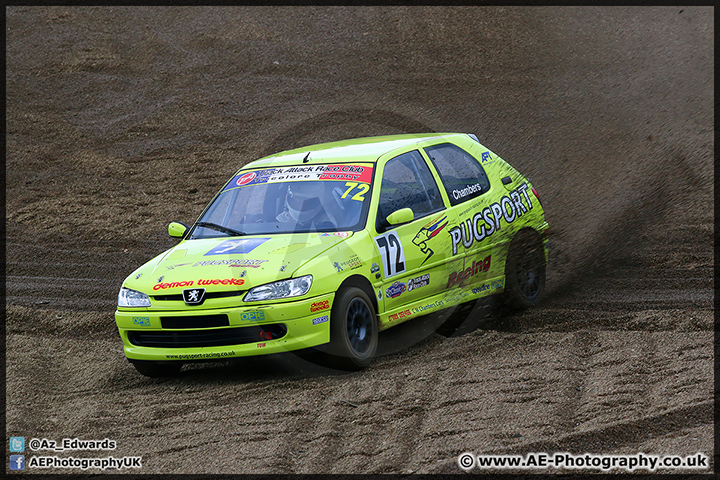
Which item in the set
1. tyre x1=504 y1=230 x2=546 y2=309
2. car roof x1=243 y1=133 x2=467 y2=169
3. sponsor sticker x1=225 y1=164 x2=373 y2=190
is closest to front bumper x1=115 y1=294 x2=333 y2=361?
sponsor sticker x1=225 y1=164 x2=373 y2=190

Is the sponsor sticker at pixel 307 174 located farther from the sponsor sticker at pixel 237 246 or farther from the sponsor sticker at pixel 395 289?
the sponsor sticker at pixel 395 289

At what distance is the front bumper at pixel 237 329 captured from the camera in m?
5.71

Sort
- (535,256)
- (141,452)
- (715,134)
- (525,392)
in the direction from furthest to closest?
(715,134)
(535,256)
(525,392)
(141,452)

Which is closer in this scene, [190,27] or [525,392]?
[525,392]

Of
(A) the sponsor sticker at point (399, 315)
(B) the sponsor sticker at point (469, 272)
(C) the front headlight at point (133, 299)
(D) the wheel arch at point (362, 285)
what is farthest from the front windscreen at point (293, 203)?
(B) the sponsor sticker at point (469, 272)

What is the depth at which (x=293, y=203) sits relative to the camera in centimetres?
678

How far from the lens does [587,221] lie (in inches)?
360

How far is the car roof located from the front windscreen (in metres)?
0.12

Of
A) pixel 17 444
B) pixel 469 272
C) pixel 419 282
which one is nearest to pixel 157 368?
pixel 17 444

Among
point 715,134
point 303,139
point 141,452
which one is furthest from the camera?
point 303,139

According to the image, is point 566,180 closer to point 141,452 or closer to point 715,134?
point 715,134

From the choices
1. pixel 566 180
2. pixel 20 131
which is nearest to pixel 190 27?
pixel 20 131

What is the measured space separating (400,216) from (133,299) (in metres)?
2.21

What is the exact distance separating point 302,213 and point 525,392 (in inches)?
97.1
